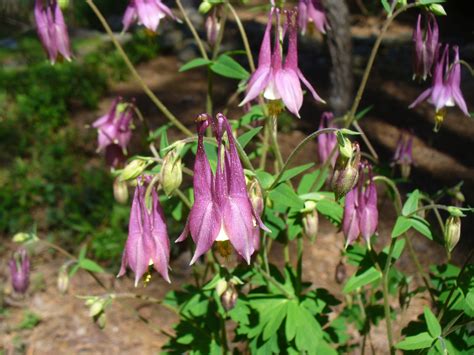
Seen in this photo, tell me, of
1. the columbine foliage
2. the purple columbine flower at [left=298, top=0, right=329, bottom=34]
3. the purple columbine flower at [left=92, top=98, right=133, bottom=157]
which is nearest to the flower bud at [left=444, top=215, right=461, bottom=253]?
the columbine foliage

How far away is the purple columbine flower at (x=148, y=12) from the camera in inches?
96.4

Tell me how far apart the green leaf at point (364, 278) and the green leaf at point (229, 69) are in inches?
33.8

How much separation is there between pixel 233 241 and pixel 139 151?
14.1 ft

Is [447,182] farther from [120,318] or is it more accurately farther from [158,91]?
[158,91]

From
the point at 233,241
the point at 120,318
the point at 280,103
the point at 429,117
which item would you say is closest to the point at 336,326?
the point at 280,103

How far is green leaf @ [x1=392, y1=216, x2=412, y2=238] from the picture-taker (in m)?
1.83

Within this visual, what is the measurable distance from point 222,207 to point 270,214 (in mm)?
818

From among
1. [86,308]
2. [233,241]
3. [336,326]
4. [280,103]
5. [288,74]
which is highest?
[288,74]

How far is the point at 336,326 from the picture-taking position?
2600 millimetres

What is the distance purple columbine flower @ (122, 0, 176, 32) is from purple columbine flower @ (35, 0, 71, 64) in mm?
278

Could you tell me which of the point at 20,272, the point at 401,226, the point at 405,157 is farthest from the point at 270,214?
the point at 20,272

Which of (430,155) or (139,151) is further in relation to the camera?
(139,151)

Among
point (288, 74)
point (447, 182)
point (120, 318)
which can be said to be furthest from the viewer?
point (447, 182)

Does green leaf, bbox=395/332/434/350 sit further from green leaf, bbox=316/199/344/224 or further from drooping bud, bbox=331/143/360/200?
drooping bud, bbox=331/143/360/200
